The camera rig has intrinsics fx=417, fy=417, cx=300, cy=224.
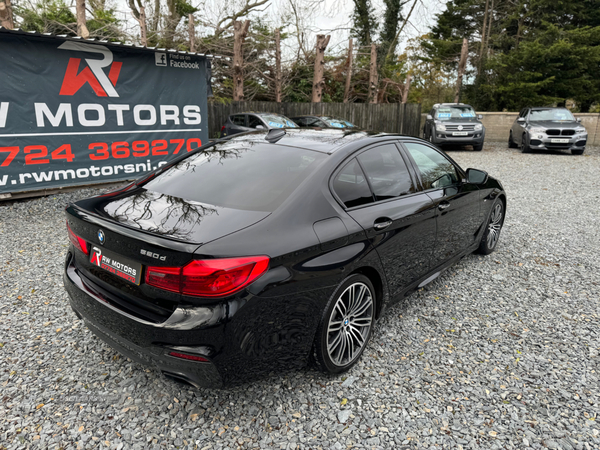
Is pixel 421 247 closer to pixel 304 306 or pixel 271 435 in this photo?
pixel 304 306

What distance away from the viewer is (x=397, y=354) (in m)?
3.06

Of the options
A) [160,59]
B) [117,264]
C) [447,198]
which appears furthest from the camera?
[160,59]

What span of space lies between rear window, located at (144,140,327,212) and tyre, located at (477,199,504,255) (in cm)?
291

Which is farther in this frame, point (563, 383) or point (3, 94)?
point (3, 94)

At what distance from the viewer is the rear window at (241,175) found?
8.30 ft

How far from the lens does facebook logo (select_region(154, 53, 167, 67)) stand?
305 inches

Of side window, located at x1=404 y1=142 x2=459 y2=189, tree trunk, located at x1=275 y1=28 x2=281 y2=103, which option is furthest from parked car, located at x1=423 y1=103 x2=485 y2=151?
side window, located at x1=404 y1=142 x2=459 y2=189

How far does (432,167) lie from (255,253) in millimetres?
2307

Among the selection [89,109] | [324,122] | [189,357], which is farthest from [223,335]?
[324,122]

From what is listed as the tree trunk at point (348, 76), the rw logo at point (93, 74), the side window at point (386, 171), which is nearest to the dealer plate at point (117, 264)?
the side window at point (386, 171)

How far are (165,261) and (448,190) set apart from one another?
269cm

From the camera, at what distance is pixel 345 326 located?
2.72m

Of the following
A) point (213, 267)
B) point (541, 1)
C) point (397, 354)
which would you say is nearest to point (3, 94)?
point (213, 267)

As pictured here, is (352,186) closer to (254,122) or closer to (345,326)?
(345,326)
